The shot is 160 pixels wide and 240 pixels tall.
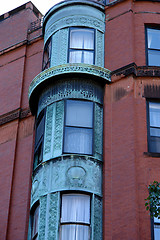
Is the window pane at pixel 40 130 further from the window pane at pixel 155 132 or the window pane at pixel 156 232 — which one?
the window pane at pixel 156 232

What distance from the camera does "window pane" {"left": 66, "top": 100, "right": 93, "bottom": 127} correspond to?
21.1 m

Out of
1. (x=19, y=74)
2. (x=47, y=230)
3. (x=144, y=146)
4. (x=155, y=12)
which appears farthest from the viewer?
(x=19, y=74)

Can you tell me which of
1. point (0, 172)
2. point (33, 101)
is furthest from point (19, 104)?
point (0, 172)

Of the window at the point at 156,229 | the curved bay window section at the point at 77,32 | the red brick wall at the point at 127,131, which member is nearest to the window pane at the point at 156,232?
the window at the point at 156,229

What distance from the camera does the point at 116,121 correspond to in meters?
21.0

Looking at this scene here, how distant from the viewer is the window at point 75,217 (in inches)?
733

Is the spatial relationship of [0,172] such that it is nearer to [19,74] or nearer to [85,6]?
[19,74]

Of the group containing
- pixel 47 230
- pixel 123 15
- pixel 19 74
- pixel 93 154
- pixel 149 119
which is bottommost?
pixel 47 230

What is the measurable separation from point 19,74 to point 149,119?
7.63 meters

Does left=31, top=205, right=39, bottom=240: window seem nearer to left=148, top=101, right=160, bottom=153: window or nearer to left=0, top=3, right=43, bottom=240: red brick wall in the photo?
left=0, top=3, right=43, bottom=240: red brick wall

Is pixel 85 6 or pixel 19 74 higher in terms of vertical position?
pixel 85 6

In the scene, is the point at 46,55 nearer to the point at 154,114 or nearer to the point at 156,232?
the point at 154,114

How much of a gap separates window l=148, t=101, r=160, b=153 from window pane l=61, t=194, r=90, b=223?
3.21 meters

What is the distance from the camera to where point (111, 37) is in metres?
23.7
